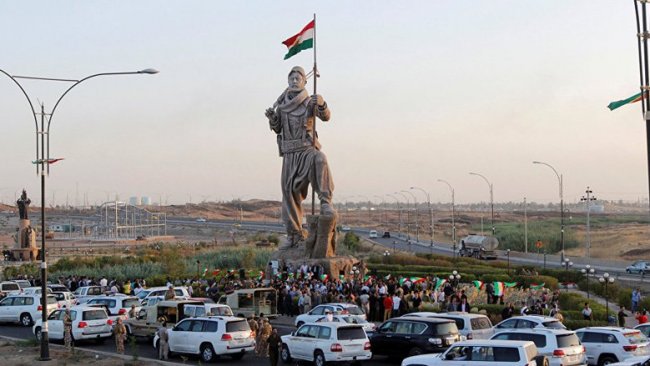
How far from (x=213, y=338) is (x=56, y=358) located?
509cm

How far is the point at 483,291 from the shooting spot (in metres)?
39.1

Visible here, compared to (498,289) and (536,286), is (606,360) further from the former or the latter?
(536,286)

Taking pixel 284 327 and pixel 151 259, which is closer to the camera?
pixel 284 327

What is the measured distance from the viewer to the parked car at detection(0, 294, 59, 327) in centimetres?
3447

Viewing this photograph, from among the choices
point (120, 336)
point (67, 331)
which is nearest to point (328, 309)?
point (120, 336)

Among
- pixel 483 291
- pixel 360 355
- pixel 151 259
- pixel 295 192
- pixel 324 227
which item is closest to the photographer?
pixel 360 355

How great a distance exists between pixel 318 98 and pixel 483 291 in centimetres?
1454

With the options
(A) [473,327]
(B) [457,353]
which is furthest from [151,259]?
(B) [457,353]

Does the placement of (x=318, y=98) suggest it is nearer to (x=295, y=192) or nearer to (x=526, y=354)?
(x=295, y=192)

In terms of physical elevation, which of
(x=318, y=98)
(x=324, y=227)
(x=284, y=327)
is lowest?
(x=284, y=327)

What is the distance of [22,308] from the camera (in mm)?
34719

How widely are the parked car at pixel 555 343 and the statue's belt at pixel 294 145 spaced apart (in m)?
27.7

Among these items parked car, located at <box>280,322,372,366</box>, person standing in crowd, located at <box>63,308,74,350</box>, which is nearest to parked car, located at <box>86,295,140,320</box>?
person standing in crowd, located at <box>63,308,74,350</box>

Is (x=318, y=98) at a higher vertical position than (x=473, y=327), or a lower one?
higher
